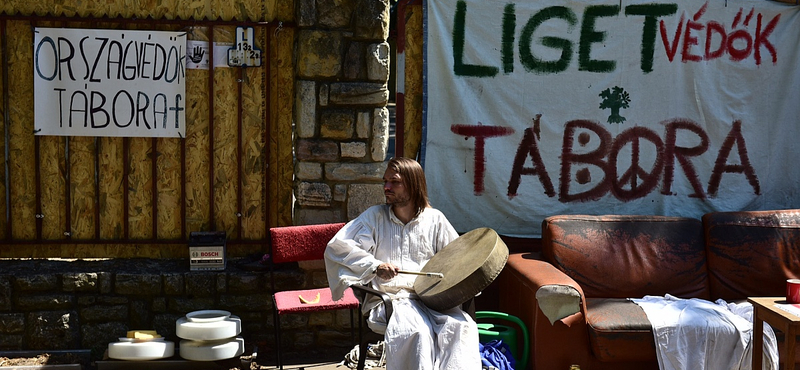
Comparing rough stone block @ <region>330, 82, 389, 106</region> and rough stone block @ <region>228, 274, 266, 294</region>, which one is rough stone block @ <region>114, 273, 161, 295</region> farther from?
rough stone block @ <region>330, 82, 389, 106</region>

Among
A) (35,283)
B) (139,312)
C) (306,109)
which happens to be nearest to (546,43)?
(306,109)

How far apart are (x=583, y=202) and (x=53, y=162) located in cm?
347

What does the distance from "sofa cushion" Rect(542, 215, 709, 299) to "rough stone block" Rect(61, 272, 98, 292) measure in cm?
280

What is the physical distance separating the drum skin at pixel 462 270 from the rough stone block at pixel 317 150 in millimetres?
1206

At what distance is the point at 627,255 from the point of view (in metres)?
5.31

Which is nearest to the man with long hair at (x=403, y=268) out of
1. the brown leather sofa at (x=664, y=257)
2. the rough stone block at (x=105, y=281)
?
the brown leather sofa at (x=664, y=257)

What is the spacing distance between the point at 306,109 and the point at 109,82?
50.0 inches

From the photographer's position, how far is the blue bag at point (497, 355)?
4.57 m

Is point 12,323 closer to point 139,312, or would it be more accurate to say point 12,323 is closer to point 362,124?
point 139,312

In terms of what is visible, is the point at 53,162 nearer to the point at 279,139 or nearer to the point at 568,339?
the point at 279,139

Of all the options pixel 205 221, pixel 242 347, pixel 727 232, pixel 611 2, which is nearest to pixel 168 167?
pixel 205 221

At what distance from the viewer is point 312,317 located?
549 cm

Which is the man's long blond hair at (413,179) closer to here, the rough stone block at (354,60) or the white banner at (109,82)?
the rough stone block at (354,60)

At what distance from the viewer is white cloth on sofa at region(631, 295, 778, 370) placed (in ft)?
15.1
